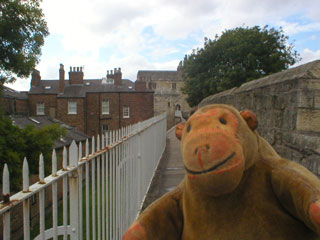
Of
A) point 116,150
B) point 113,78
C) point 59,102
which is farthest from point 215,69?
point 116,150

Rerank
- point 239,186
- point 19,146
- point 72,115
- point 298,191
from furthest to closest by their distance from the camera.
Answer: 1. point 72,115
2. point 19,146
3. point 239,186
4. point 298,191

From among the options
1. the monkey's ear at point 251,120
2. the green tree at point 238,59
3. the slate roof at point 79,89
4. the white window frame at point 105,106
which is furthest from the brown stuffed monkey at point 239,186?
the white window frame at point 105,106

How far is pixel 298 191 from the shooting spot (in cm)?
122

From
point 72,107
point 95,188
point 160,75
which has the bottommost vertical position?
point 95,188

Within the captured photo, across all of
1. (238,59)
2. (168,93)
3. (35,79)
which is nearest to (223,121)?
(238,59)

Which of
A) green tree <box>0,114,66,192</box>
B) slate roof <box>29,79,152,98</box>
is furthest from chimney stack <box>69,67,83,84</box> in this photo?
green tree <box>0,114,66,192</box>

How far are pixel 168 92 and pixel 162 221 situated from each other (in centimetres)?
5576

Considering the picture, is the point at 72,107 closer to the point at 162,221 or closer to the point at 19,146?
the point at 19,146

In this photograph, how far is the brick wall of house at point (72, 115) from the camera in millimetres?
31578

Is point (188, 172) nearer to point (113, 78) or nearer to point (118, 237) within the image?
point (118, 237)

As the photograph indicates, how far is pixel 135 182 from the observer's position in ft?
14.2

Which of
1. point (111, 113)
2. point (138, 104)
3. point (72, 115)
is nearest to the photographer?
point (72, 115)

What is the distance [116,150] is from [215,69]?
2155 cm

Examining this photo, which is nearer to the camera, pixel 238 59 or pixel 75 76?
pixel 238 59
